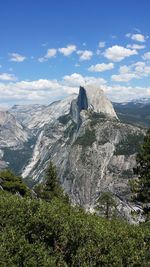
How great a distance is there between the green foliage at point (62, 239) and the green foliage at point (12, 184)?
46.9 m

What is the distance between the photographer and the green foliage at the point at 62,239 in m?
38.4

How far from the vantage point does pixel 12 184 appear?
324 ft

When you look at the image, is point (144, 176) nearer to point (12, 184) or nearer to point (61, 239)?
point (61, 239)

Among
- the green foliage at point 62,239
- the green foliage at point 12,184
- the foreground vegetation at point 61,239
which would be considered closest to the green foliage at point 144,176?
the green foliage at point 62,239

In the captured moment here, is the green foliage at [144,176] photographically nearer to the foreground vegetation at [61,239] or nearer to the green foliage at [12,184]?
the foreground vegetation at [61,239]

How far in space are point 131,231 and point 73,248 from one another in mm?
6578

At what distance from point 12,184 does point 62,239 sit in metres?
56.0

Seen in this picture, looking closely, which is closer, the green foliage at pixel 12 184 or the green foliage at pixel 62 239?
the green foliage at pixel 62 239

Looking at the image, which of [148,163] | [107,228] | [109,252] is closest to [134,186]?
[148,163]

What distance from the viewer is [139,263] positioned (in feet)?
125

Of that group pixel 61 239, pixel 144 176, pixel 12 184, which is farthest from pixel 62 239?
pixel 12 184

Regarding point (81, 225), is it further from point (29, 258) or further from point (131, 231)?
point (29, 258)

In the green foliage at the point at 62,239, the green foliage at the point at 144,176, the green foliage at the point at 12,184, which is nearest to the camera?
the green foliage at the point at 62,239

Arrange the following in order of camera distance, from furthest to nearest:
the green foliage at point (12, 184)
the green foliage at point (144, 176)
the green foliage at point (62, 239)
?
the green foliage at point (12, 184) → the green foliage at point (144, 176) → the green foliage at point (62, 239)
